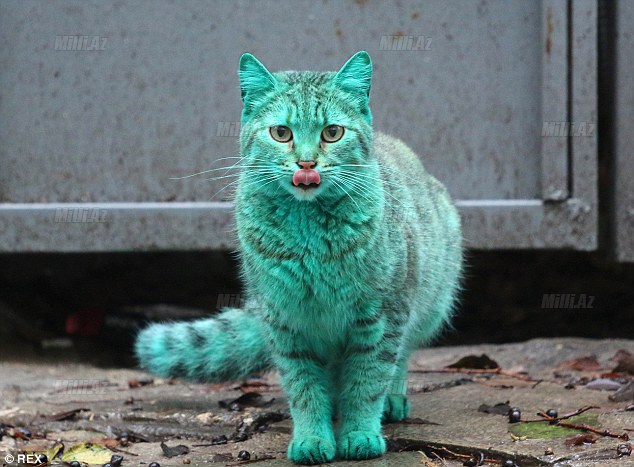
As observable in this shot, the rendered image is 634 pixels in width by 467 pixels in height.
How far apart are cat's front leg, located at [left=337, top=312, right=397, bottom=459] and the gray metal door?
2296 mm

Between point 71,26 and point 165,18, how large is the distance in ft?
1.90

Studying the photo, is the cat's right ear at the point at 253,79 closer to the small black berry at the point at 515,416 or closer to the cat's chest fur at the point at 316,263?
the cat's chest fur at the point at 316,263

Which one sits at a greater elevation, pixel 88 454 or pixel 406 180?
pixel 406 180

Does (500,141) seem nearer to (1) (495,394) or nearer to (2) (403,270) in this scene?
(1) (495,394)

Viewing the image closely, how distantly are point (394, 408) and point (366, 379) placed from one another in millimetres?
484

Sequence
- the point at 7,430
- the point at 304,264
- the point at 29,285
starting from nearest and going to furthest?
the point at 304,264, the point at 7,430, the point at 29,285

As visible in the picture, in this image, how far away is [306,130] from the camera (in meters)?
3.12

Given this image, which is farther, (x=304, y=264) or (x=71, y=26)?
(x=71, y=26)

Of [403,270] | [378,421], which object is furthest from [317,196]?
[378,421]

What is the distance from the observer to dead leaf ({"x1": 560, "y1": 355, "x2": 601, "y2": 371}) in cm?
476

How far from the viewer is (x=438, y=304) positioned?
4.07 meters

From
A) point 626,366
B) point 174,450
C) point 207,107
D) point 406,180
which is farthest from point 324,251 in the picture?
point 207,107

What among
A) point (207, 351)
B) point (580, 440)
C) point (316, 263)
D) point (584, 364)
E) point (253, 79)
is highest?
point (253, 79)

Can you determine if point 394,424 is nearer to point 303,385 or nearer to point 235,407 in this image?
point 303,385
